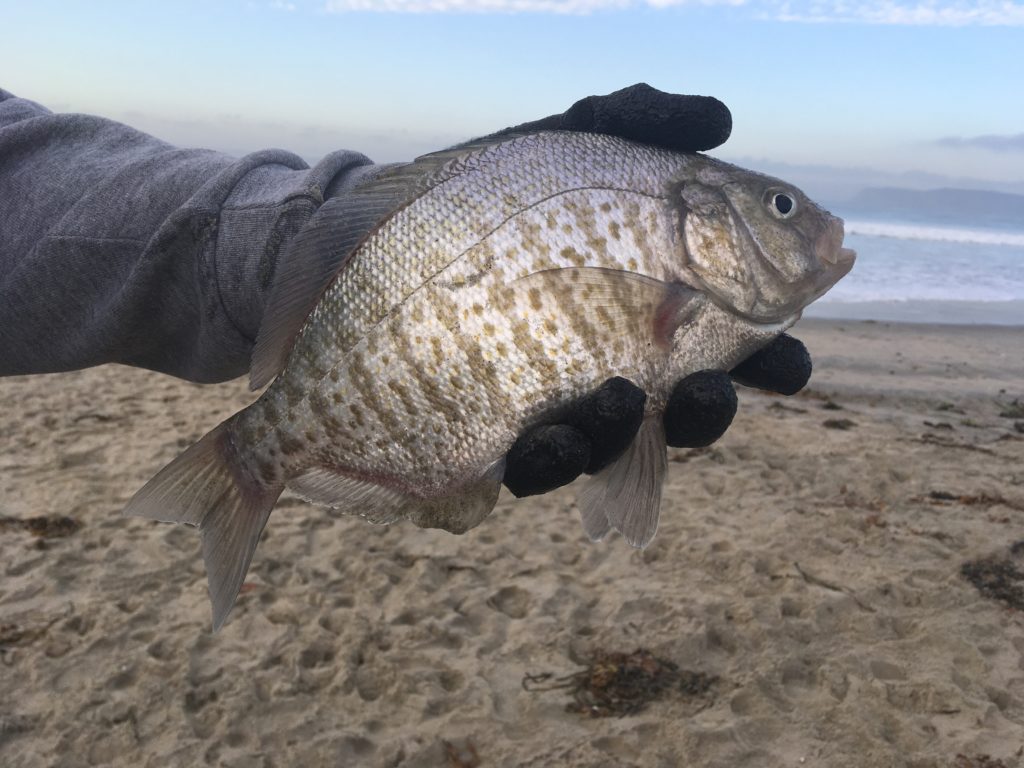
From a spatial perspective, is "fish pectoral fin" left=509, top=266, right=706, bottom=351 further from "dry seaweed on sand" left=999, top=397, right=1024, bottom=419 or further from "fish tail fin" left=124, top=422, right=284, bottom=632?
"dry seaweed on sand" left=999, top=397, right=1024, bottom=419

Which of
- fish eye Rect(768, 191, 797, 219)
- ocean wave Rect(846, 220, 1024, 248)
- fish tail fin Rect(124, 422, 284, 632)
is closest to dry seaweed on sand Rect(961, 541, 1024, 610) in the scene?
fish eye Rect(768, 191, 797, 219)

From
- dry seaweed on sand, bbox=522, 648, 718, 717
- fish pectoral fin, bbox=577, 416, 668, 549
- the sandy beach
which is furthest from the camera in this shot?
dry seaweed on sand, bbox=522, 648, 718, 717

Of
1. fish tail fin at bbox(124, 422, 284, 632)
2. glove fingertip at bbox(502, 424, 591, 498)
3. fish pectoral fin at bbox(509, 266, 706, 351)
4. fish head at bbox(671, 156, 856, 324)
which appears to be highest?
fish head at bbox(671, 156, 856, 324)

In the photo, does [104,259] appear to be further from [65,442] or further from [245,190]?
[65,442]

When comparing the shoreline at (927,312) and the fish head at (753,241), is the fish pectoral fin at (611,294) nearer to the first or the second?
the fish head at (753,241)

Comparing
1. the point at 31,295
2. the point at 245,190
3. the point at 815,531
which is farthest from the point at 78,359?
the point at 815,531

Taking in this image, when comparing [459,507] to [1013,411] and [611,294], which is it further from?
[1013,411]

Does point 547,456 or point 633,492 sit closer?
point 547,456

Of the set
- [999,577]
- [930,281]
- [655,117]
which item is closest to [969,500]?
[999,577]
